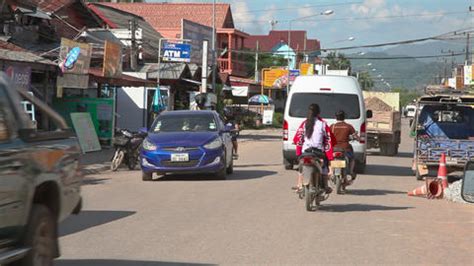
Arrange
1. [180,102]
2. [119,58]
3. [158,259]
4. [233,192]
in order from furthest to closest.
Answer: [180,102]
[119,58]
[233,192]
[158,259]

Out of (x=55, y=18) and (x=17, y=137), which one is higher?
(x=55, y=18)

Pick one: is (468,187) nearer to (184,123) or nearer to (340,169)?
(340,169)

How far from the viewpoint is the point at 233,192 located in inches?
562

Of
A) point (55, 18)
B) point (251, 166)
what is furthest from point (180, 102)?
point (251, 166)

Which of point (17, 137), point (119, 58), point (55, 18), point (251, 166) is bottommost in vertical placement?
point (251, 166)

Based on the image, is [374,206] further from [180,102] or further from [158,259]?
[180,102]

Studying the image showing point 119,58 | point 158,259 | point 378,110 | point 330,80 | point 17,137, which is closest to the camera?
point 17,137

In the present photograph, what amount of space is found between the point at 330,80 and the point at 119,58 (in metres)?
10.8

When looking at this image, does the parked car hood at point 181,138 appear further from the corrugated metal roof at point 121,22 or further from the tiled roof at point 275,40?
the tiled roof at point 275,40

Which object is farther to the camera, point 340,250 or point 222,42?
point 222,42

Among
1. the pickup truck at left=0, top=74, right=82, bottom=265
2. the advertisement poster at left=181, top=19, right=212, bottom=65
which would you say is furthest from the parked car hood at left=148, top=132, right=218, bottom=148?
the advertisement poster at left=181, top=19, right=212, bottom=65

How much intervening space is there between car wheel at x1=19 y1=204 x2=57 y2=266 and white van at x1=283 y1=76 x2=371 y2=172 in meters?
12.4

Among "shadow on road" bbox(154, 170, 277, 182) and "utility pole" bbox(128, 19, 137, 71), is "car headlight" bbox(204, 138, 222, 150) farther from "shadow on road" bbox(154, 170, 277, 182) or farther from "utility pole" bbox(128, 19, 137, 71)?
"utility pole" bbox(128, 19, 137, 71)

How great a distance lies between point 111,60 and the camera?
87.2ft
